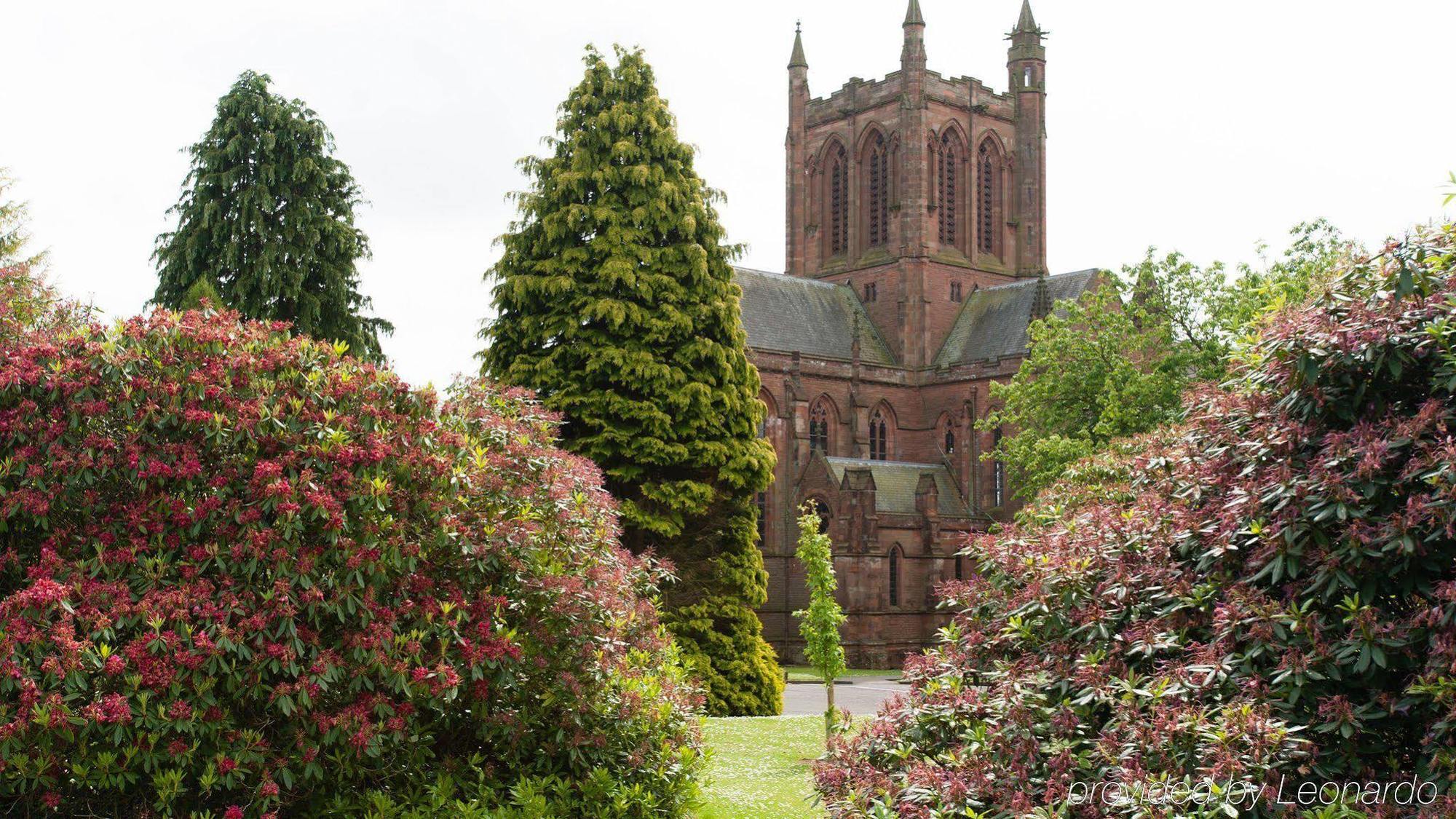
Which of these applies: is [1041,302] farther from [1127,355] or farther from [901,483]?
[1127,355]

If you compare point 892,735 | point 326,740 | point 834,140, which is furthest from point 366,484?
point 834,140

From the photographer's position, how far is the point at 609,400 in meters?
25.6

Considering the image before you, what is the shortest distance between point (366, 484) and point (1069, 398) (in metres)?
33.8

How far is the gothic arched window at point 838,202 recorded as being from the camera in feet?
240

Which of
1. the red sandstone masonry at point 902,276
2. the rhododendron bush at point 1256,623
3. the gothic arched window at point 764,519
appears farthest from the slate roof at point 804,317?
the rhododendron bush at point 1256,623

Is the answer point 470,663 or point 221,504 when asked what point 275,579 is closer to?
point 221,504

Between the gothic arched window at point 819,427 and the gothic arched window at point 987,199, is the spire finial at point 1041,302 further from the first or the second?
the gothic arched window at point 819,427

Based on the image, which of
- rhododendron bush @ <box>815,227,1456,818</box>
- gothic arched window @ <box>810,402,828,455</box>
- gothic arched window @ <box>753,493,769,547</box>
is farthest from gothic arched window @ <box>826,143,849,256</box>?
rhododendron bush @ <box>815,227,1456,818</box>

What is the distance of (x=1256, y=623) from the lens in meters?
6.10

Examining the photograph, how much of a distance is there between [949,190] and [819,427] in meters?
15.6

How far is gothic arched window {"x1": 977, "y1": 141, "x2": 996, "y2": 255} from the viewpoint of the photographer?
72875 mm

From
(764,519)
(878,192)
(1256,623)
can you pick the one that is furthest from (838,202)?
(1256,623)

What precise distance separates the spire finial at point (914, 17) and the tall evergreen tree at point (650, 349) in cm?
4551

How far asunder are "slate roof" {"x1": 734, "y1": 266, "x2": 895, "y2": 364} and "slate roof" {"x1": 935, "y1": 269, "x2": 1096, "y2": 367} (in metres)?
3.40
